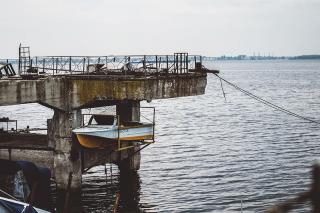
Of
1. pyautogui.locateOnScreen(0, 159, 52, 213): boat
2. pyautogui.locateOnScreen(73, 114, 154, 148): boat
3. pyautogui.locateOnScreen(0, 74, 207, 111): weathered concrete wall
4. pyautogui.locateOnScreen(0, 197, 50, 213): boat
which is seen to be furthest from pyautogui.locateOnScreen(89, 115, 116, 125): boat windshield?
pyautogui.locateOnScreen(0, 197, 50, 213): boat

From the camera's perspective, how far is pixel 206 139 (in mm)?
50250

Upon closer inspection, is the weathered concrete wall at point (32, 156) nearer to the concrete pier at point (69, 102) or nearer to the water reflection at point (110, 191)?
the concrete pier at point (69, 102)

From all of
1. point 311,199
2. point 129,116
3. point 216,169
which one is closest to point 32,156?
point 129,116

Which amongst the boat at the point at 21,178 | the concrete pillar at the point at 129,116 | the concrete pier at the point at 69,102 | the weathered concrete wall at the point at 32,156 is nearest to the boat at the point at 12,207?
the boat at the point at 21,178

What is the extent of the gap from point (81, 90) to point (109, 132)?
2864mm

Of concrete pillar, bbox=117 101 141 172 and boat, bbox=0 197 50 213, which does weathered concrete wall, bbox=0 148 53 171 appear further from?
boat, bbox=0 197 50 213

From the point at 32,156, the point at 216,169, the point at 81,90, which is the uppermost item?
the point at 81,90

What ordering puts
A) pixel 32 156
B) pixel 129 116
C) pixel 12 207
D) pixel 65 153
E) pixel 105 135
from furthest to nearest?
pixel 129 116
pixel 32 156
pixel 65 153
pixel 105 135
pixel 12 207

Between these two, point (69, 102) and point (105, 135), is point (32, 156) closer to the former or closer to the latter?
point (69, 102)

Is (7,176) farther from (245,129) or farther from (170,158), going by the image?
(245,129)

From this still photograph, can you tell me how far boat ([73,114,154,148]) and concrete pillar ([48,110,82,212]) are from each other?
756mm

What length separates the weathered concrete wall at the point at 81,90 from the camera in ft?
79.2

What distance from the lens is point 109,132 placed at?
25.3 meters

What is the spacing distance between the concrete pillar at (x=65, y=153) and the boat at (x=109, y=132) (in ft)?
2.48
